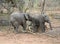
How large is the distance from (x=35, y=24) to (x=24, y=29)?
0.66 metres

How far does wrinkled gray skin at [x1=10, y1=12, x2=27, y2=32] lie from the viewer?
12617mm

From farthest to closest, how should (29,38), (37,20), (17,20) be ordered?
(37,20)
(17,20)
(29,38)

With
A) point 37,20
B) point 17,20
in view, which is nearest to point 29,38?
point 17,20

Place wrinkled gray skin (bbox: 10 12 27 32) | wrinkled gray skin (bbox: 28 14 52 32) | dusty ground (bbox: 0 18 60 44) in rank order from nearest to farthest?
dusty ground (bbox: 0 18 60 44), wrinkled gray skin (bbox: 10 12 27 32), wrinkled gray skin (bbox: 28 14 52 32)

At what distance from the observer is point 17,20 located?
41.9ft

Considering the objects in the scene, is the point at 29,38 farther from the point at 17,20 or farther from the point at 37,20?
the point at 37,20

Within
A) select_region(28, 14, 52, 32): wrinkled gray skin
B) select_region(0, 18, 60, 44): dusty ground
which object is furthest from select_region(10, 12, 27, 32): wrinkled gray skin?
select_region(0, 18, 60, 44): dusty ground

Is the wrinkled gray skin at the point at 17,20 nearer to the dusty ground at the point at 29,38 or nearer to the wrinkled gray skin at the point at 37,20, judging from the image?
the wrinkled gray skin at the point at 37,20

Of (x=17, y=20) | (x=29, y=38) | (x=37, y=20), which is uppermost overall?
(x=17, y=20)

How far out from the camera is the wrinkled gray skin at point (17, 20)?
1262 centimetres

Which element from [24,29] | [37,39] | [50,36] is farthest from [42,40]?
[24,29]

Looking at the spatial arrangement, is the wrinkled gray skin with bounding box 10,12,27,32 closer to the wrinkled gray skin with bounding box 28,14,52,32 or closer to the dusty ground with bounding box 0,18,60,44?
the wrinkled gray skin with bounding box 28,14,52,32

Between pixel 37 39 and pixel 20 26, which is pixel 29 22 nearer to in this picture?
pixel 20 26

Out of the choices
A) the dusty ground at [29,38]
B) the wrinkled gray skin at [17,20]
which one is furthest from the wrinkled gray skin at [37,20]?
the dusty ground at [29,38]
